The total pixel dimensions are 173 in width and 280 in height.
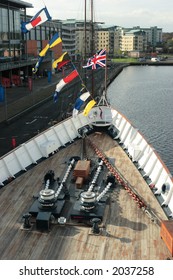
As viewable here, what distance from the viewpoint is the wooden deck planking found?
12.3 m

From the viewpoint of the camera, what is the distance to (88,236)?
13.1m

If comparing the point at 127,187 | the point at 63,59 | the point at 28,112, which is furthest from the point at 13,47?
the point at 127,187

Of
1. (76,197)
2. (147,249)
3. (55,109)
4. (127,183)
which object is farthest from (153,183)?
(55,109)

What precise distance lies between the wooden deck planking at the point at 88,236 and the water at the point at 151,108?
1918 cm

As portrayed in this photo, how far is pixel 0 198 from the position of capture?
16.5 metres

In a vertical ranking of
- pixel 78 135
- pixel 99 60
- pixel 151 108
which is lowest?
pixel 151 108

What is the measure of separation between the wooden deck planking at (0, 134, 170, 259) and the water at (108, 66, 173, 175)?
1918cm

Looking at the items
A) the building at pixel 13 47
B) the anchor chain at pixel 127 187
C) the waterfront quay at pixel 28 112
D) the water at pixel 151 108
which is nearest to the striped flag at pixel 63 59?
the anchor chain at pixel 127 187

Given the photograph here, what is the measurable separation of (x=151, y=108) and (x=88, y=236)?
2302 inches

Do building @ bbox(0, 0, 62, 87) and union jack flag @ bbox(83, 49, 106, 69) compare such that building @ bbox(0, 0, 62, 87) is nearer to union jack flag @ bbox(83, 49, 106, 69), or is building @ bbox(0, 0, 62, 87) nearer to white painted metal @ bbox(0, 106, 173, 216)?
union jack flag @ bbox(83, 49, 106, 69)

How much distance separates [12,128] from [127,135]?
20.6m

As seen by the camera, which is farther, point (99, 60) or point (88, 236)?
point (99, 60)

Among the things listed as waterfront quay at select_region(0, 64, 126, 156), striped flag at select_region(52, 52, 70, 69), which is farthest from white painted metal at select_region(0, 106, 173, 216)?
waterfront quay at select_region(0, 64, 126, 156)

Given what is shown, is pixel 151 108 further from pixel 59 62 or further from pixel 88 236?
pixel 88 236
